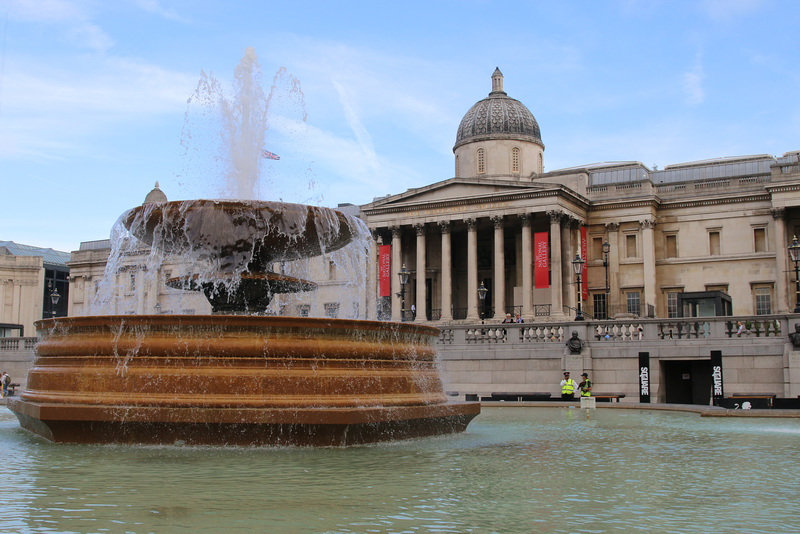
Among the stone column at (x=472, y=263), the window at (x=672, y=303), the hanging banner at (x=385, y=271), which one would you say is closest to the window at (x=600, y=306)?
the window at (x=672, y=303)

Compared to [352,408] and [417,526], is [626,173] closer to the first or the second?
[352,408]

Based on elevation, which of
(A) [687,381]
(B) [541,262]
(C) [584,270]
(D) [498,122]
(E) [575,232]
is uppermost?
(D) [498,122]

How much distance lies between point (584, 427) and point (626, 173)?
5095 centimetres

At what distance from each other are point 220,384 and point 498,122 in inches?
2173

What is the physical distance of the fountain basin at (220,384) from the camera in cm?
1005

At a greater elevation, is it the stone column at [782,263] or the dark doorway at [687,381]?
the stone column at [782,263]

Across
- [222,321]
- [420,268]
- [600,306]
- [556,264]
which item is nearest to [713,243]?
[600,306]

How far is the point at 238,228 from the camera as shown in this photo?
13.7 metres

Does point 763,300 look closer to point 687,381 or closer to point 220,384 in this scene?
point 687,381

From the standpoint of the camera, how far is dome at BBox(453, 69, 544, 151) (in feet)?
207

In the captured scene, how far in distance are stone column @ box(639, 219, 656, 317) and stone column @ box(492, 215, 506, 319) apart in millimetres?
9707

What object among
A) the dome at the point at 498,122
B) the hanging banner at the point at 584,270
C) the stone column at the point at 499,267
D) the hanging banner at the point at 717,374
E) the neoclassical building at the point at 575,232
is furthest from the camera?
the dome at the point at 498,122

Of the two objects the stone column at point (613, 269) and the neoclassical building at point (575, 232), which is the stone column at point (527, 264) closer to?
the neoclassical building at point (575, 232)

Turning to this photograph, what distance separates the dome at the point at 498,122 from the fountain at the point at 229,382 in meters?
52.4
